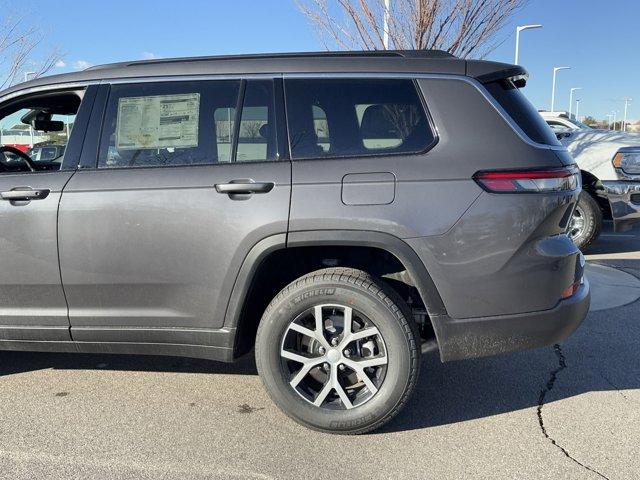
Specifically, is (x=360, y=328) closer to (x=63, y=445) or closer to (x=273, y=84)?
(x=273, y=84)

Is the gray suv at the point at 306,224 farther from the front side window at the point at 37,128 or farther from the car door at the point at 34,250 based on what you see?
the front side window at the point at 37,128

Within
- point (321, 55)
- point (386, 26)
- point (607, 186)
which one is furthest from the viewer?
point (386, 26)

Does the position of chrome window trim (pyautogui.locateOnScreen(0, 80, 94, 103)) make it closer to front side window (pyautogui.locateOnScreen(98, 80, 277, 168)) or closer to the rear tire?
front side window (pyautogui.locateOnScreen(98, 80, 277, 168))

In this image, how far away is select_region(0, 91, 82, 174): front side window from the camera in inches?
140

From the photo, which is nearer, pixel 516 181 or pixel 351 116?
pixel 516 181

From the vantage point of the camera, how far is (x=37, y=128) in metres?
4.60

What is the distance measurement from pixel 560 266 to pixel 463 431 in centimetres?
102

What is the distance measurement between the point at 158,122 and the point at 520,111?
198 centimetres

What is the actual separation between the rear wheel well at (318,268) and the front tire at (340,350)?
13cm

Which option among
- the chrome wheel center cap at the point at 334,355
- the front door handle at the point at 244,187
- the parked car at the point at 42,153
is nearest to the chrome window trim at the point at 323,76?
the front door handle at the point at 244,187

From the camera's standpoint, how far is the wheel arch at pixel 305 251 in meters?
2.79

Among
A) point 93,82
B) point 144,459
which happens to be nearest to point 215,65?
point 93,82

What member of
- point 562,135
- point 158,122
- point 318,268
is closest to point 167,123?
point 158,122

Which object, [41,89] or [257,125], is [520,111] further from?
[41,89]
